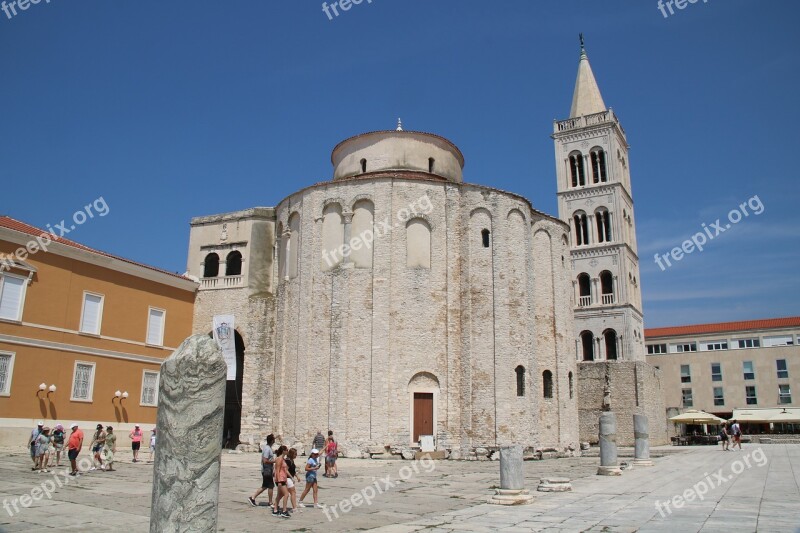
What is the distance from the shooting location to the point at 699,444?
44.6m

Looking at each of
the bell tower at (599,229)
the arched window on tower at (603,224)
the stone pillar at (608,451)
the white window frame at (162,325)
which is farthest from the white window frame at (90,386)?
the arched window on tower at (603,224)

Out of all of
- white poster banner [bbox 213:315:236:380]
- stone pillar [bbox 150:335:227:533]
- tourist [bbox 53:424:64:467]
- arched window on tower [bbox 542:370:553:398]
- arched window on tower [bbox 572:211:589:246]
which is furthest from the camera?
arched window on tower [bbox 572:211:589:246]

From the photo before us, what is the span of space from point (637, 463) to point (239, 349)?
62.2 ft

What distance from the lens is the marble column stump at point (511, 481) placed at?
507 inches

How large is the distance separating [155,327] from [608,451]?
19.9 m

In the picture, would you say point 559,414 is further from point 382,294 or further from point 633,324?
point 633,324

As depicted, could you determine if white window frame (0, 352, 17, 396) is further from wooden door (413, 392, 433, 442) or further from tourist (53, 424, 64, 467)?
wooden door (413, 392, 433, 442)

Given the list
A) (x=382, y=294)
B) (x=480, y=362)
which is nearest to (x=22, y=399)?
(x=382, y=294)

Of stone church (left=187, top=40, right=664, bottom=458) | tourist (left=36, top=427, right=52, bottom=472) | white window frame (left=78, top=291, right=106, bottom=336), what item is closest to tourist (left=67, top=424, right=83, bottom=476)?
tourist (left=36, top=427, right=52, bottom=472)

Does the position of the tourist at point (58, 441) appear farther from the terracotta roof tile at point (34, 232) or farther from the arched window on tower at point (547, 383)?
the arched window on tower at point (547, 383)

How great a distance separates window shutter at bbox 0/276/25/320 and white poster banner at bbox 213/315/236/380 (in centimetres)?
796

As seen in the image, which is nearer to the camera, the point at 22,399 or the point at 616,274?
the point at 22,399

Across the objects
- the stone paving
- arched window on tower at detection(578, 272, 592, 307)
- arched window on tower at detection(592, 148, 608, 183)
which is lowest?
the stone paving

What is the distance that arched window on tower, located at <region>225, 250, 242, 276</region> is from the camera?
3166 cm
